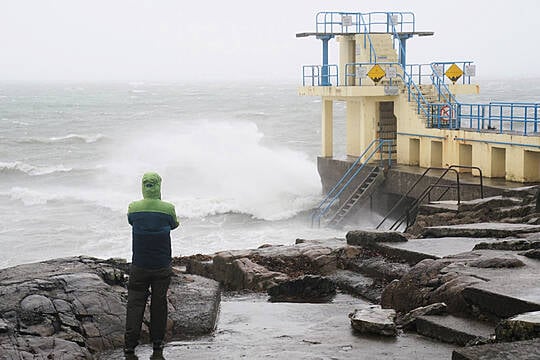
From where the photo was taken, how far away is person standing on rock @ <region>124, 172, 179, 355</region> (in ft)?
25.3

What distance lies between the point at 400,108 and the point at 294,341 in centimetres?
2017

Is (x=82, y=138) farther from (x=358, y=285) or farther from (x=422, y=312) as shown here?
(x=422, y=312)

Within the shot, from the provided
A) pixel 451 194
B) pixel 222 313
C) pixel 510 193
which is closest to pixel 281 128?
pixel 451 194

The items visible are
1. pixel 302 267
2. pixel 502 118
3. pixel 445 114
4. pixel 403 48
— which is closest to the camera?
pixel 302 267

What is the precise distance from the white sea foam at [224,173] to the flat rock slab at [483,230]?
17.0 meters

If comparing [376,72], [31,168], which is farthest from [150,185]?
[31,168]

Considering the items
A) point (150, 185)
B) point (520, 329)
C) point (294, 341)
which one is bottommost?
point (294, 341)

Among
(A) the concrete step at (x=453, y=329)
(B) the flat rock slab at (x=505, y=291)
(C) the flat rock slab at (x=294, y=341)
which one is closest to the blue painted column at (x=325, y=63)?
(C) the flat rock slab at (x=294, y=341)

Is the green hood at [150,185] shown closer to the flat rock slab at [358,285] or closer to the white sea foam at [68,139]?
the flat rock slab at [358,285]

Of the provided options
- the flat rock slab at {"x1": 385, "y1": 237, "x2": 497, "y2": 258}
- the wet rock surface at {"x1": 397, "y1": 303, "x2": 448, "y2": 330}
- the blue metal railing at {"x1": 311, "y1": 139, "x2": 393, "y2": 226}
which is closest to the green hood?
the wet rock surface at {"x1": 397, "y1": 303, "x2": 448, "y2": 330}

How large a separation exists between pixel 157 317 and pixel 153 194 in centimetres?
114

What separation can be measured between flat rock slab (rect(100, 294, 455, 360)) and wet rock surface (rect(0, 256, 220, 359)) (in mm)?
263

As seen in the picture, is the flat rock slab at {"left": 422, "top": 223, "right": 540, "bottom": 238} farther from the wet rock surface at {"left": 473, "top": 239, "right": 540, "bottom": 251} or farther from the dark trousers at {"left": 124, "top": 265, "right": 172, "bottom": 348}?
the dark trousers at {"left": 124, "top": 265, "right": 172, "bottom": 348}

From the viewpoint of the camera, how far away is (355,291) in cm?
1089
